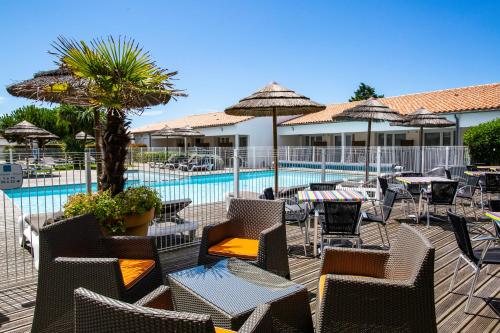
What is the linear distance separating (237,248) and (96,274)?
1.61 m

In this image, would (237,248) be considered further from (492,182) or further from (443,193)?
(492,182)

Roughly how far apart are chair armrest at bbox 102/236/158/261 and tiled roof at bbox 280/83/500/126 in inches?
710

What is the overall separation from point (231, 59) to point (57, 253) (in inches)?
685

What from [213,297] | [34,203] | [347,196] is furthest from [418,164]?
[34,203]

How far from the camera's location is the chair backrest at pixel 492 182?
834 cm

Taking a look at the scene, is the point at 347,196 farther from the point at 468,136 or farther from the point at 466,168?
the point at 468,136

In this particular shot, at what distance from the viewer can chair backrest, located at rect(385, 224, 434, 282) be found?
227cm

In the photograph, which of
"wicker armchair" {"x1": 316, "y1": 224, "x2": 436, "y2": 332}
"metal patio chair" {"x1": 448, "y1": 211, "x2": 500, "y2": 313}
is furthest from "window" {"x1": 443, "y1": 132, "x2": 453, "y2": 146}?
"wicker armchair" {"x1": 316, "y1": 224, "x2": 436, "y2": 332}

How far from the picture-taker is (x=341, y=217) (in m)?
4.79

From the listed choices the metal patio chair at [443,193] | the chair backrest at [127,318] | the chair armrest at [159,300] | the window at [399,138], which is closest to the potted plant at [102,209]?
the chair armrest at [159,300]

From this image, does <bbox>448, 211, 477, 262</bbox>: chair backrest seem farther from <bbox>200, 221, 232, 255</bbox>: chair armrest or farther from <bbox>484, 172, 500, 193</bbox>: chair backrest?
<bbox>484, 172, 500, 193</bbox>: chair backrest

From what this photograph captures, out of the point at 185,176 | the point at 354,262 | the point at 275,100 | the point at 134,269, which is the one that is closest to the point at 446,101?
the point at 275,100

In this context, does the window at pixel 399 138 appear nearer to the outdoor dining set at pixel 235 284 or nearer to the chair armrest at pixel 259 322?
the outdoor dining set at pixel 235 284

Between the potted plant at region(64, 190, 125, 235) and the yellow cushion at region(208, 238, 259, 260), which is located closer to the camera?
the yellow cushion at region(208, 238, 259, 260)
